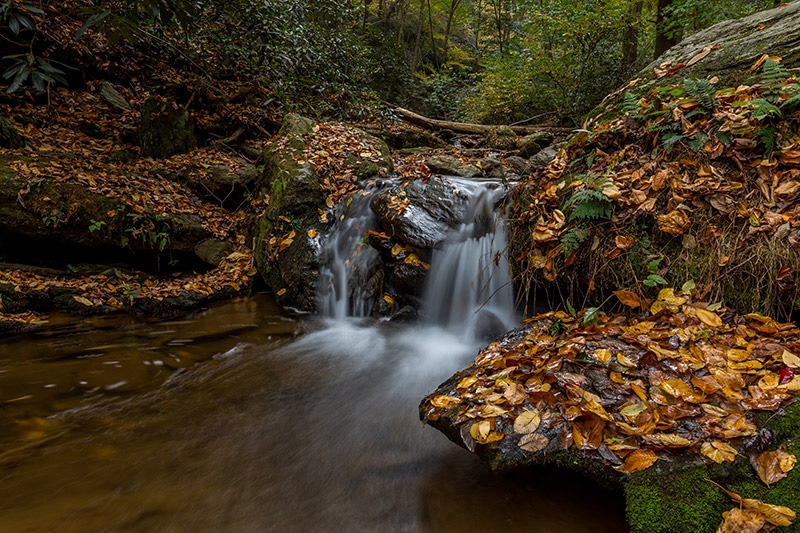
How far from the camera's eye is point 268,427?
2760 millimetres

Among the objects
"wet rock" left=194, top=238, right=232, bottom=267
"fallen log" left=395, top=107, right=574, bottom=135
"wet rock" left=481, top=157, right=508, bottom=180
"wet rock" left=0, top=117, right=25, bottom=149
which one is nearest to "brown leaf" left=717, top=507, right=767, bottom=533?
"wet rock" left=481, top=157, right=508, bottom=180

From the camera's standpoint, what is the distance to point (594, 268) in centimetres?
311

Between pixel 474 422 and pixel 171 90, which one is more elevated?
pixel 171 90

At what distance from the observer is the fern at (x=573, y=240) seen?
314 cm

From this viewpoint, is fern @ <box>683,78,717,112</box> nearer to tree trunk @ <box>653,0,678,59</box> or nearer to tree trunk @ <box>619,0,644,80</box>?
tree trunk @ <box>653,0,678,59</box>

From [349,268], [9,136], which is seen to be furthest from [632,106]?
[9,136]

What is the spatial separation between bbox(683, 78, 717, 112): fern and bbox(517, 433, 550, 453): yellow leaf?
295 centimetres

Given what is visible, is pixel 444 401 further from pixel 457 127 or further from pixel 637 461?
pixel 457 127

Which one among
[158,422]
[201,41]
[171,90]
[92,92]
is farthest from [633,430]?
[92,92]

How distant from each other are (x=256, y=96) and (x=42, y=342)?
6626 millimetres

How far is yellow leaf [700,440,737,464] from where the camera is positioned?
1584 mm

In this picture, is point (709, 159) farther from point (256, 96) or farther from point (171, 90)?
point (171, 90)

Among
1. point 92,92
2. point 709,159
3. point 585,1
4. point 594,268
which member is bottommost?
point 594,268

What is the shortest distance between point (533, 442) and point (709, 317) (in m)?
1.54
